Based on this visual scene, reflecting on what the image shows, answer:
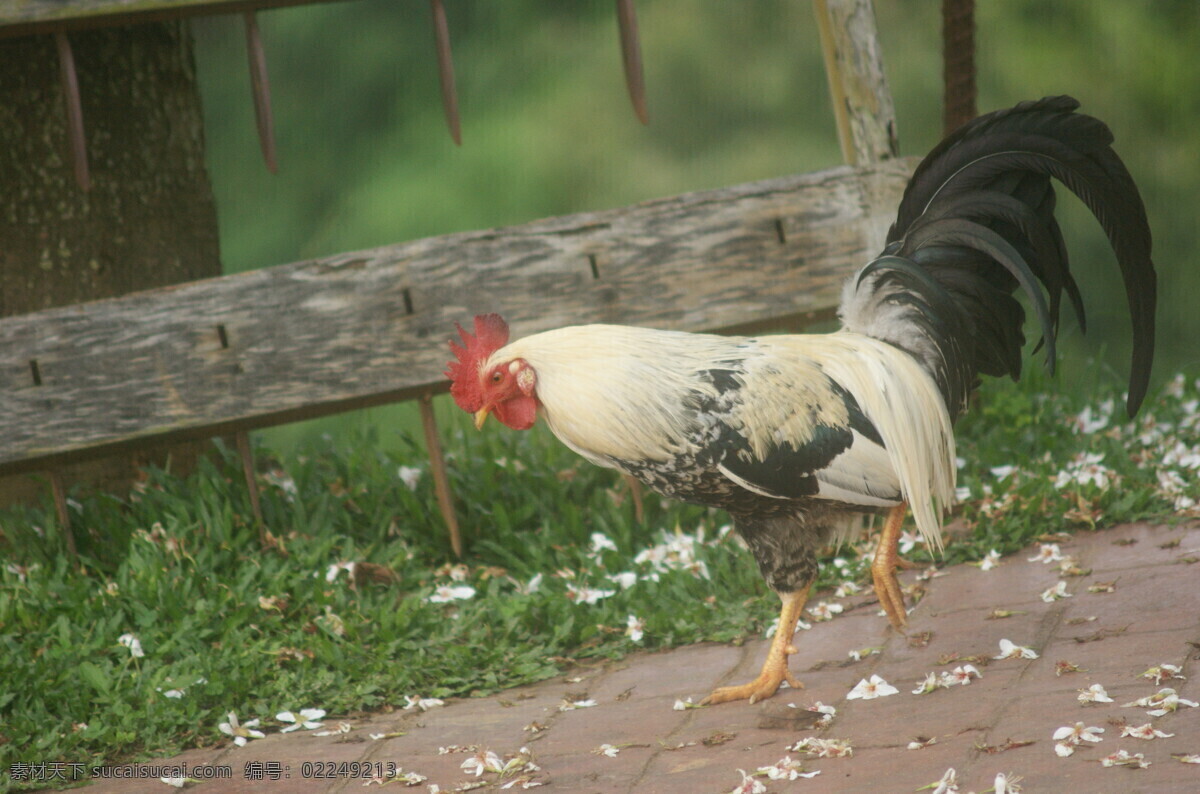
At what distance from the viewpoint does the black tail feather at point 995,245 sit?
3.03 m

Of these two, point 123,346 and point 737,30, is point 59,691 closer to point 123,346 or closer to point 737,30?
point 123,346

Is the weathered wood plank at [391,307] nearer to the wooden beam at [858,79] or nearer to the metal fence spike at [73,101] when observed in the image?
the wooden beam at [858,79]

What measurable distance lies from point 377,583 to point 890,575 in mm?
2107

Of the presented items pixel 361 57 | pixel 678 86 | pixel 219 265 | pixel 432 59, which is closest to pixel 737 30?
pixel 678 86

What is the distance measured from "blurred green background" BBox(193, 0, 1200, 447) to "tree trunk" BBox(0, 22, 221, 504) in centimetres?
193

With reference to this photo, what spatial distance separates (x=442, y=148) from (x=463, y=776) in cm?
515

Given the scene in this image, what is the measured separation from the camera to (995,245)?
10.1 ft

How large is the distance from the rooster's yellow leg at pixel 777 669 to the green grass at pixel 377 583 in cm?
51

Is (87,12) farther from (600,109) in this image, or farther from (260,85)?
(600,109)

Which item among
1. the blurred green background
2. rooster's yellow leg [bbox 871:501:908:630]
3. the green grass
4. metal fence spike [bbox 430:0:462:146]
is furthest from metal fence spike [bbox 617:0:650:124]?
the blurred green background

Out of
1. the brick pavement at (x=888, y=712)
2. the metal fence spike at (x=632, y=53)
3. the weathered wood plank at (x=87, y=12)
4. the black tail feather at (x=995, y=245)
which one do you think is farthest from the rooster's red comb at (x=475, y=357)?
the weathered wood plank at (x=87, y=12)

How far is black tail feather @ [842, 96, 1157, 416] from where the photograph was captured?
303 centimetres

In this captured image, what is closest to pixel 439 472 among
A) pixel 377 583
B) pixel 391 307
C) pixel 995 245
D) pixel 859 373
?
pixel 377 583

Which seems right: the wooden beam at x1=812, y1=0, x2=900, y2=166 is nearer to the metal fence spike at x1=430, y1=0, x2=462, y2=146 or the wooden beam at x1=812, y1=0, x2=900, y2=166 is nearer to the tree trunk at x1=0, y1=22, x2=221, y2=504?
the metal fence spike at x1=430, y1=0, x2=462, y2=146
